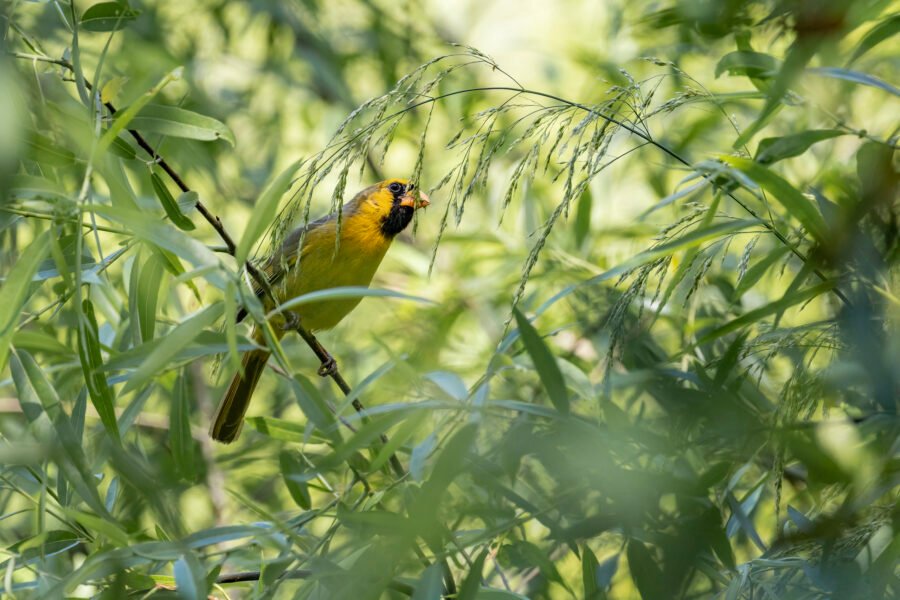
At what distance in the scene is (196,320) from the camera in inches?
53.3

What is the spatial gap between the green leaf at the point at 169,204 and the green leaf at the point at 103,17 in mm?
253

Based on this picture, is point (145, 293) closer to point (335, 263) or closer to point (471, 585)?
point (471, 585)

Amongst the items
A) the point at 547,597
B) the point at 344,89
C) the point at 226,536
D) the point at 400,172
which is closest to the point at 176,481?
the point at 226,536

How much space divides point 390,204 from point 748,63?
227 centimetres

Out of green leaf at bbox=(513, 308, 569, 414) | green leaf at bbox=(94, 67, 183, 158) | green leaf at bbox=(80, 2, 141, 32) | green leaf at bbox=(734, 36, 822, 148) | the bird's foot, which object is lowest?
the bird's foot

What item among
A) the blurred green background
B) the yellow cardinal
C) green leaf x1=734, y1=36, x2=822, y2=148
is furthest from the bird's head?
green leaf x1=734, y1=36, x2=822, y2=148

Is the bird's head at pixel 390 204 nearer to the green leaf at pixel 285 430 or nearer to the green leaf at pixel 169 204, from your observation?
the green leaf at pixel 285 430

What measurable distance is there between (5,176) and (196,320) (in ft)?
1.10

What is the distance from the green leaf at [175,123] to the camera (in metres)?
1.63

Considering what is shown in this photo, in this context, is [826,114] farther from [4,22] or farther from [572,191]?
[4,22]

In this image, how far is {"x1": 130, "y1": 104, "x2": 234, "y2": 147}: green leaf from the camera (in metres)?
1.63

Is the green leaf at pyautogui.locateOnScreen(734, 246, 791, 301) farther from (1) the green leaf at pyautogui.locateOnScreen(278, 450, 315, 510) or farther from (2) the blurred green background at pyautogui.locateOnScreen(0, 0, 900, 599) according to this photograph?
(1) the green leaf at pyautogui.locateOnScreen(278, 450, 315, 510)

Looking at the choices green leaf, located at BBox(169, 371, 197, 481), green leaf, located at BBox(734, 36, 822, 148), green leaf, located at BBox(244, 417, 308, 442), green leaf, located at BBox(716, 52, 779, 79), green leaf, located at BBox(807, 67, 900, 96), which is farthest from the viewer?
green leaf, located at BBox(244, 417, 308, 442)

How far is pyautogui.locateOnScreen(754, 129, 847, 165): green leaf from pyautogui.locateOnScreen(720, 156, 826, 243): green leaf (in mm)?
53
